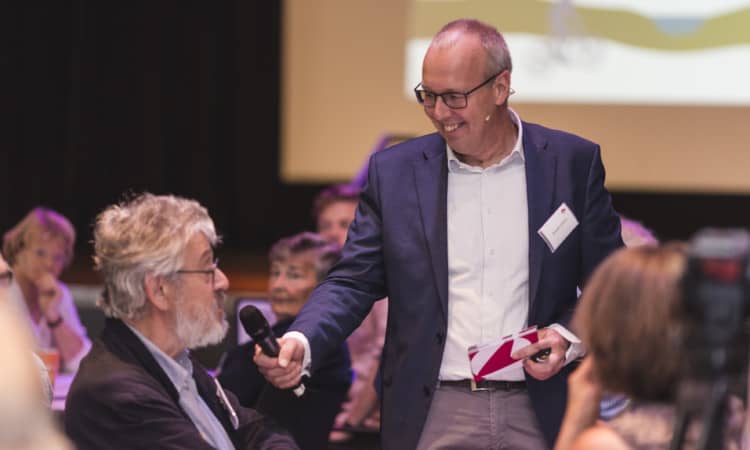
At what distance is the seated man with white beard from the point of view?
8.93 feet

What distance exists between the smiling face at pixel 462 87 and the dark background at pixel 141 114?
6928 mm

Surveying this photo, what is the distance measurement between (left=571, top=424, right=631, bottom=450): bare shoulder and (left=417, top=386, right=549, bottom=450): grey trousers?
0.91m

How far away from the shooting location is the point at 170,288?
297cm

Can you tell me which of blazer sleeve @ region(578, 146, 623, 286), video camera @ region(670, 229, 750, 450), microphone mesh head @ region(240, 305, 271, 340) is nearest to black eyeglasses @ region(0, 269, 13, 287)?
microphone mesh head @ region(240, 305, 271, 340)

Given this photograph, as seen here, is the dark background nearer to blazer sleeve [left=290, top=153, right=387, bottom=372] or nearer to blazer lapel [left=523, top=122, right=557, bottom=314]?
blazer sleeve [left=290, top=153, right=387, bottom=372]

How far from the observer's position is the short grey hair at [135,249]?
2936 mm

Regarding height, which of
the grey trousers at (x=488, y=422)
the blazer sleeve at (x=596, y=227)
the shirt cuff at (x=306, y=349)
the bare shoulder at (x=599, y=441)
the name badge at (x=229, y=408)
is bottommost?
the name badge at (x=229, y=408)

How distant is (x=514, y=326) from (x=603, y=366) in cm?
103

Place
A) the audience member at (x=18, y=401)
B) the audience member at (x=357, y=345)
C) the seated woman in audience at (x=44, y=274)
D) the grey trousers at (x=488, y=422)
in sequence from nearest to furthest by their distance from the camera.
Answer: the audience member at (x=18, y=401), the grey trousers at (x=488, y=422), the audience member at (x=357, y=345), the seated woman in audience at (x=44, y=274)

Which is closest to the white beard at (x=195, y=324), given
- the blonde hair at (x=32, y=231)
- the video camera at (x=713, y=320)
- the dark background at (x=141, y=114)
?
the video camera at (x=713, y=320)

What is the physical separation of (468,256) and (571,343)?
13.4 inches

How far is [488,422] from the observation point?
2.84 metres

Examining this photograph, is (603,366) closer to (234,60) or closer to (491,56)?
(491,56)

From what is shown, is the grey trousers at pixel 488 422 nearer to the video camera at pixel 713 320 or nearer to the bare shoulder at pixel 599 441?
the bare shoulder at pixel 599 441
